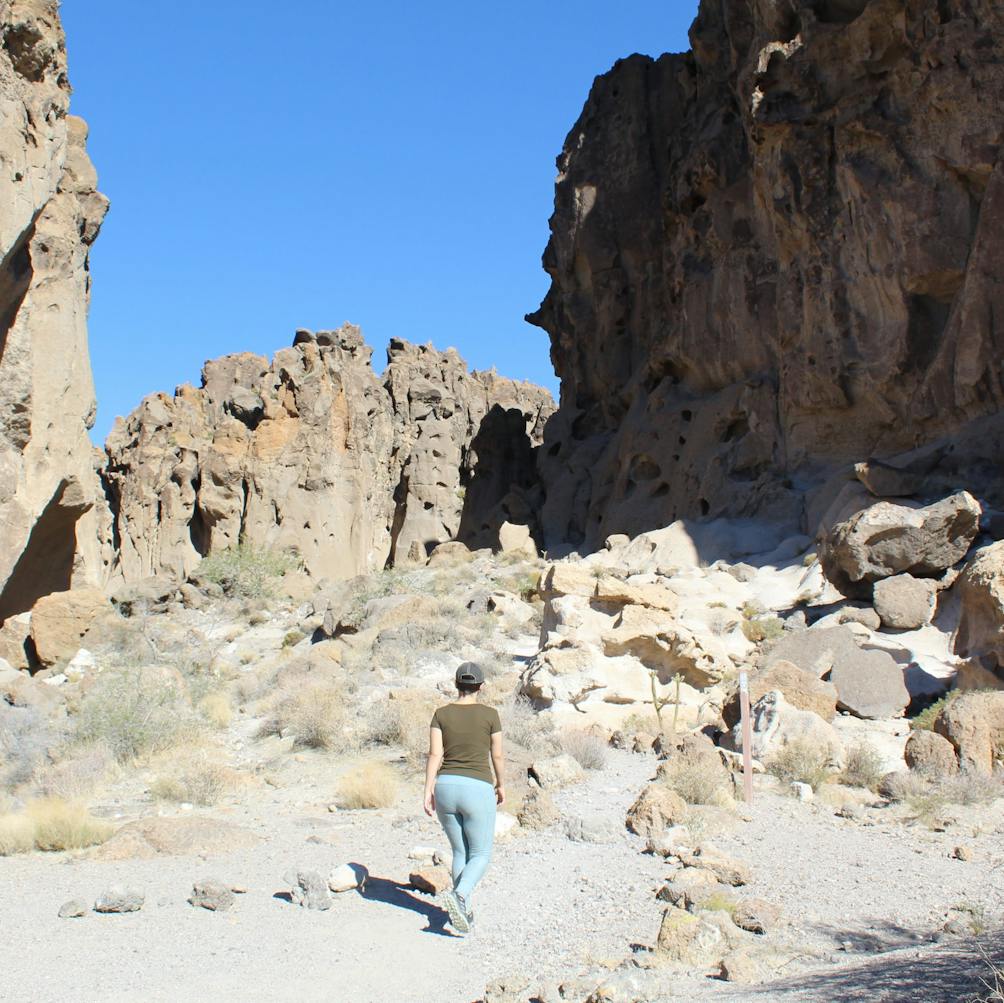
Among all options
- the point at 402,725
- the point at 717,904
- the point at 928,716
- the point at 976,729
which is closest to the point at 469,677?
the point at 717,904

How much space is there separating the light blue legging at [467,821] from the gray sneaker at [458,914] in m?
0.03

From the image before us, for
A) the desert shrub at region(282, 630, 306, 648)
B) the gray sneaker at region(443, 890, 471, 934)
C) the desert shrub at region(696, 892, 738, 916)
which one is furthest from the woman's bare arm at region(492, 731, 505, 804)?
the desert shrub at region(282, 630, 306, 648)

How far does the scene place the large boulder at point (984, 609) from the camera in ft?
32.1

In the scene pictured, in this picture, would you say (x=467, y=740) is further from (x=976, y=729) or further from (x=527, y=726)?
(x=527, y=726)

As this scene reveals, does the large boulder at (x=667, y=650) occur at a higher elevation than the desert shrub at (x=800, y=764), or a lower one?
higher

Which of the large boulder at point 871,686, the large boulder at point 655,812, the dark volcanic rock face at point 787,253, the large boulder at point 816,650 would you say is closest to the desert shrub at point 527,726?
the large boulder at point 655,812

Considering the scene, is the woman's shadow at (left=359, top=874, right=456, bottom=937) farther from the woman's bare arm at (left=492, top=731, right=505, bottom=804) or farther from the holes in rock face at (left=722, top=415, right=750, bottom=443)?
the holes in rock face at (left=722, top=415, right=750, bottom=443)

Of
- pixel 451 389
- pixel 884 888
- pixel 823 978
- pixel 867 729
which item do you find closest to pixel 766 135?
pixel 867 729

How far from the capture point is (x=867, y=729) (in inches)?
388

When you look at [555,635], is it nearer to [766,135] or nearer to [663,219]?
[766,135]

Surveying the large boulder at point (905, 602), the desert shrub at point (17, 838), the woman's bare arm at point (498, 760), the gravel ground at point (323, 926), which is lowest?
the gravel ground at point (323, 926)

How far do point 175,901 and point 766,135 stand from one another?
66.2 ft

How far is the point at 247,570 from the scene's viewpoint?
27.8 meters

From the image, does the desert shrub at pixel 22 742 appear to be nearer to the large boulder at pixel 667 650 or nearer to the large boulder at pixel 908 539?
the large boulder at pixel 667 650
